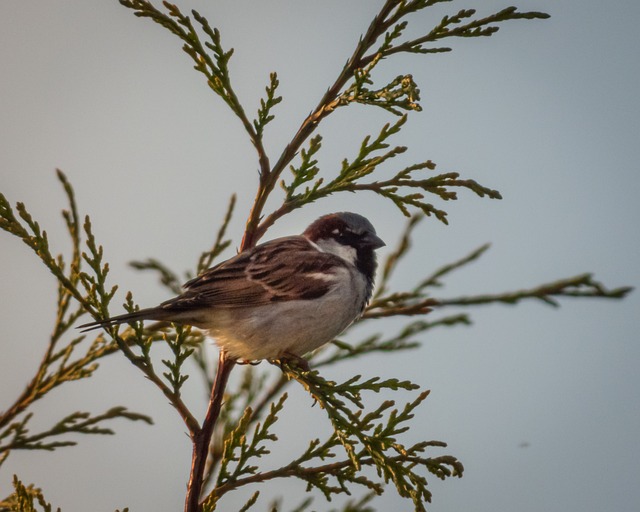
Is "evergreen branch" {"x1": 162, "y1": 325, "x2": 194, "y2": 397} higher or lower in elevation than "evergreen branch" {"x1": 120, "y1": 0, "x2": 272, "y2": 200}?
lower

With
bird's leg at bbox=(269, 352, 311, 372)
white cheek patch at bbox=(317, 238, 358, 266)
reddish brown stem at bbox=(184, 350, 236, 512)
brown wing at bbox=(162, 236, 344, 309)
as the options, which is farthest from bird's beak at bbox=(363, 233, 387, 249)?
reddish brown stem at bbox=(184, 350, 236, 512)

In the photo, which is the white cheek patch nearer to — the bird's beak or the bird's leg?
the bird's beak

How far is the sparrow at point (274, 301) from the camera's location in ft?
13.0

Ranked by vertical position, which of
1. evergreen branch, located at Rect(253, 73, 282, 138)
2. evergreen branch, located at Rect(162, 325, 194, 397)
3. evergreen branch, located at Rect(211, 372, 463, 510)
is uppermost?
evergreen branch, located at Rect(253, 73, 282, 138)

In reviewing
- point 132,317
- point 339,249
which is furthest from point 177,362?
point 339,249

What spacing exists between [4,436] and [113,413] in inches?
20.5

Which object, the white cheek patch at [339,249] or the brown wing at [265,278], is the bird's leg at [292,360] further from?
the white cheek patch at [339,249]

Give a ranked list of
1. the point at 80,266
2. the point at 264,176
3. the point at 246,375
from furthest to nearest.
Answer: the point at 246,375 < the point at 80,266 < the point at 264,176

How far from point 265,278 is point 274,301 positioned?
141mm

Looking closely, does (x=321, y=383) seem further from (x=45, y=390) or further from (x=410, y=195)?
(x=45, y=390)

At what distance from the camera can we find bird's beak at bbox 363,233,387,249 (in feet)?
15.4

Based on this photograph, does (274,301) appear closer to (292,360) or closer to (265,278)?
(265,278)

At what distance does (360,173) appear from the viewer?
12.1 feet

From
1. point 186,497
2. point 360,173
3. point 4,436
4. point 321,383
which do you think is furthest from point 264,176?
point 4,436
